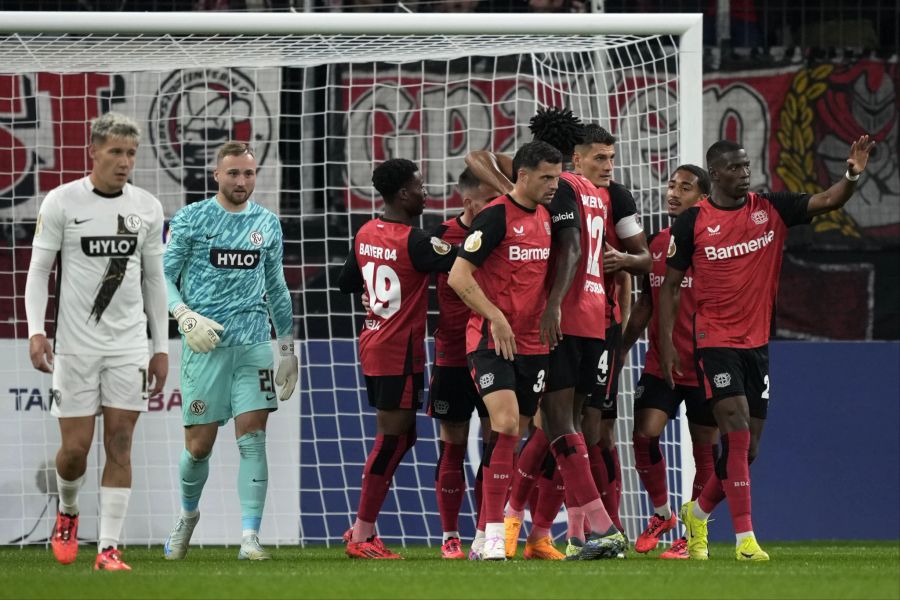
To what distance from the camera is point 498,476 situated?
660cm

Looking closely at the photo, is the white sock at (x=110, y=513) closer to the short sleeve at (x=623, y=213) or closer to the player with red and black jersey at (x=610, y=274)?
the player with red and black jersey at (x=610, y=274)

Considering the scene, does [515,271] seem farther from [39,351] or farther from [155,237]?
[39,351]

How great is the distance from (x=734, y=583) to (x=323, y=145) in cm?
588

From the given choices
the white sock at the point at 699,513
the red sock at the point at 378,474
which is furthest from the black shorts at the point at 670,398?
the red sock at the point at 378,474

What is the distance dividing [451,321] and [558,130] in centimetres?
114

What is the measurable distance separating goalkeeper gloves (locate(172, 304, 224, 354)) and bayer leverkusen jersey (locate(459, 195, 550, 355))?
1.33 m

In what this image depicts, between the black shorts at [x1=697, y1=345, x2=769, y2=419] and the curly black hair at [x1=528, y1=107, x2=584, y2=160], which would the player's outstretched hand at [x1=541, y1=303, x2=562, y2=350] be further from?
the curly black hair at [x1=528, y1=107, x2=584, y2=160]

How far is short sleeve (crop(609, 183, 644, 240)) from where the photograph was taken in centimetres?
748

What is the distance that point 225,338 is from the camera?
7.27 meters

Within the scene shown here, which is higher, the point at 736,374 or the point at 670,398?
the point at 736,374

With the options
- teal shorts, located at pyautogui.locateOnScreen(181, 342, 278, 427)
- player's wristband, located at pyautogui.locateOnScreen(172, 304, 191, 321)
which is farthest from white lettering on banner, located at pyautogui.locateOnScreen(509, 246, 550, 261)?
player's wristband, located at pyautogui.locateOnScreen(172, 304, 191, 321)

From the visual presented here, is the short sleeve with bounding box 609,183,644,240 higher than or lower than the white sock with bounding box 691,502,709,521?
higher

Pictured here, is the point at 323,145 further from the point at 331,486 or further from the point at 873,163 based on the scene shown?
the point at 873,163

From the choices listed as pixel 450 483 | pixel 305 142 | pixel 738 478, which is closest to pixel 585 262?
pixel 738 478
